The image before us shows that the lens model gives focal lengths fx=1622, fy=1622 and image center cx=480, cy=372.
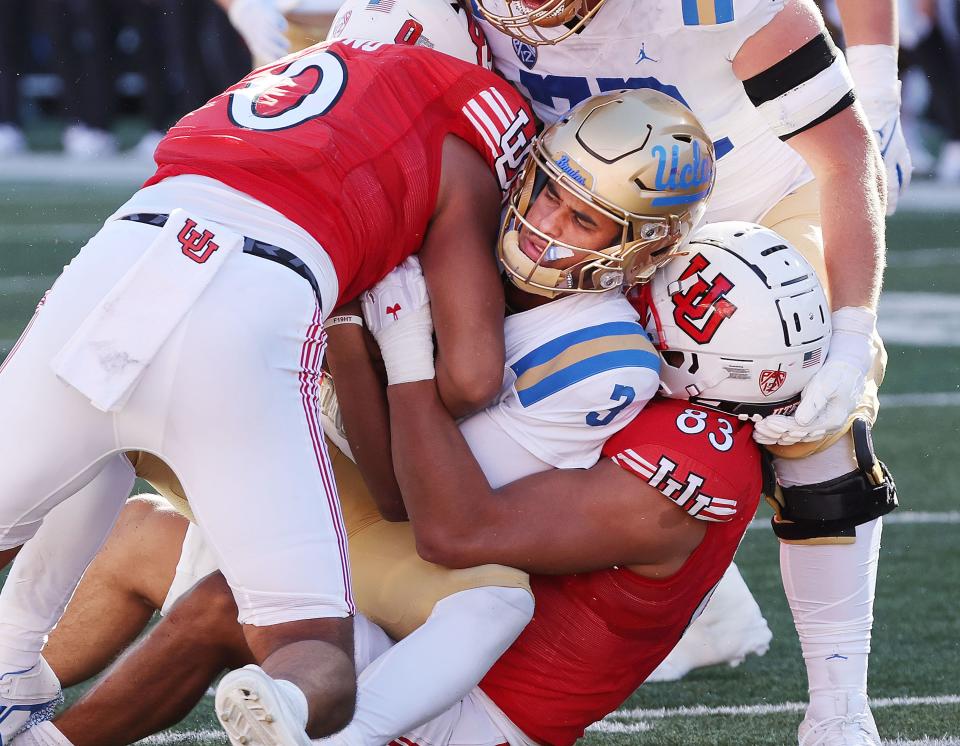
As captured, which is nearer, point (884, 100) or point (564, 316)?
point (564, 316)

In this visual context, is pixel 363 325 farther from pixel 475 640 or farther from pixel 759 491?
pixel 759 491

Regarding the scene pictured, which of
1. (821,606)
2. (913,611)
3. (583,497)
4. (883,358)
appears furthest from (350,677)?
(913,611)

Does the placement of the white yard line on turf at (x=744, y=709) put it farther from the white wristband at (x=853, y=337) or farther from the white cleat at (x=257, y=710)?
the white cleat at (x=257, y=710)

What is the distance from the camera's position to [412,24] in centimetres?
328

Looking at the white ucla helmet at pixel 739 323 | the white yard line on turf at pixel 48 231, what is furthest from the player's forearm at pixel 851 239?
the white yard line on turf at pixel 48 231

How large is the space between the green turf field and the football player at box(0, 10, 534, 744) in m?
0.95

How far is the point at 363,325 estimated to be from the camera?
3.05 meters

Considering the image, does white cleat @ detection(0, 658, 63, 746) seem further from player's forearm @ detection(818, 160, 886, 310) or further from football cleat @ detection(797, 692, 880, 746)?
player's forearm @ detection(818, 160, 886, 310)

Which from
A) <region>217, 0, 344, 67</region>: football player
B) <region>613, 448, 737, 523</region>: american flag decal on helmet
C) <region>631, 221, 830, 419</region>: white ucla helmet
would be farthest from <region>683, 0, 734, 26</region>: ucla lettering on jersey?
<region>217, 0, 344, 67</region>: football player

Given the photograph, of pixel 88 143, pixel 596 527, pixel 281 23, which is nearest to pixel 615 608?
pixel 596 527

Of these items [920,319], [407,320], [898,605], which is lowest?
[920,319]

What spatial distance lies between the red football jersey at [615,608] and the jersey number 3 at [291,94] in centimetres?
83

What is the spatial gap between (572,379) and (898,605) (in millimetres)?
1850

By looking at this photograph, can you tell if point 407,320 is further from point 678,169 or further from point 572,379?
point 678,169
